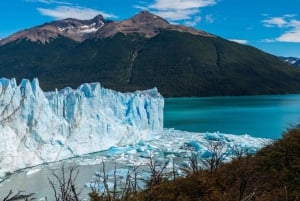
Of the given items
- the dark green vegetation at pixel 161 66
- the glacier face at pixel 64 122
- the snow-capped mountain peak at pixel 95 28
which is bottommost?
the glacier face at pixel 64 122

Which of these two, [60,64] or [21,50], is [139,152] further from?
[21,50]

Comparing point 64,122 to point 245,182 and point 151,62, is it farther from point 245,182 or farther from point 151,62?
point 151,62

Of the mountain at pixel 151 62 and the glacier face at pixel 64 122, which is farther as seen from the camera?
the mountain at pixel 151 62

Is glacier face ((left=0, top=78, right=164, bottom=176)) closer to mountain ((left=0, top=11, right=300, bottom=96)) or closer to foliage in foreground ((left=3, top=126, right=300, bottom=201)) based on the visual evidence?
foliage in foreground ((left=3, top=126, right=300, bottom=201))

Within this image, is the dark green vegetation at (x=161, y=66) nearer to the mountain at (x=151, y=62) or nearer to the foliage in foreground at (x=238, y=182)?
the mountain at (x=151, y=62)

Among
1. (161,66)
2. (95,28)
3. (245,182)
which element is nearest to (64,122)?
(245,182)

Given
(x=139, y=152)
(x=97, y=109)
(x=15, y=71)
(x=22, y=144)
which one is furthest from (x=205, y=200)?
(x=15, y=71)

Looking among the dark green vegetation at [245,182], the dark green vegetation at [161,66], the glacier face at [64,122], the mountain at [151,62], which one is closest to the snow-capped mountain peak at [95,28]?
the mountain at [151,62]
